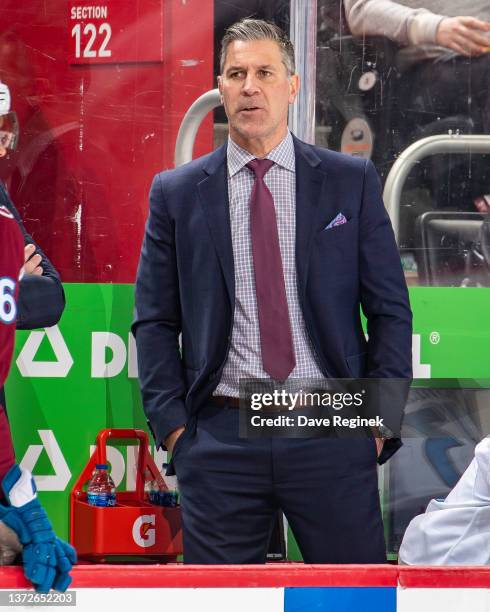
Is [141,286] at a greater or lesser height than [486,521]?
greater

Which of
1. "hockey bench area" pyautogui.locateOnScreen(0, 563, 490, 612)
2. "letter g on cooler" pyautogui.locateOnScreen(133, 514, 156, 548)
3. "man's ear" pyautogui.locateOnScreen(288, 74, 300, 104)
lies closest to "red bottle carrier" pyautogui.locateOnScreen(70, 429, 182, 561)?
"letter g on cooler" pyautogui.locateOnScreen(133, 514, 156, 548)

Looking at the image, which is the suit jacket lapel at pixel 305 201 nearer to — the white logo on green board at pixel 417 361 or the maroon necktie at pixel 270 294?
the maroon necktie at pixel 270 294

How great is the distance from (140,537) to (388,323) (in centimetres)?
102

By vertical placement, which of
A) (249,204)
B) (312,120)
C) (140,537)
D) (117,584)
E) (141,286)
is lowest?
(140,537)

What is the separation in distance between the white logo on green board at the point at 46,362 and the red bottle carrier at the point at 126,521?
241 mm

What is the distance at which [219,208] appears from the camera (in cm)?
324

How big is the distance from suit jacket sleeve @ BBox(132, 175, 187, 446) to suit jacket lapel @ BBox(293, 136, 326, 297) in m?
0.35

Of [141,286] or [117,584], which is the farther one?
[141,286]

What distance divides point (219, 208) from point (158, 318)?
350 mm

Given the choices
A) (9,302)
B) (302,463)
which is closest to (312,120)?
(302,463)

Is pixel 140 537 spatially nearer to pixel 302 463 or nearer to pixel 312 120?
pixel 302 463

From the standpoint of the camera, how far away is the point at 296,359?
3.18 metres

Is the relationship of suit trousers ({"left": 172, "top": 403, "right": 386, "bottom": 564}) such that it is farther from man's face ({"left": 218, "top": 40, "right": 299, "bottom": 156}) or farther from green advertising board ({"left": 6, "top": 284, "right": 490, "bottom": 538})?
man's face ({"left": 218, "top": 40, "right": 299, "bottom": 156})

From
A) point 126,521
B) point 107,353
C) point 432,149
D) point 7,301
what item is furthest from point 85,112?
point 7,301
